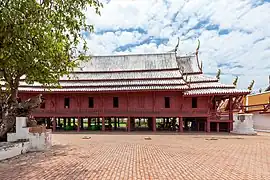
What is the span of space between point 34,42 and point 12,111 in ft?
13.0

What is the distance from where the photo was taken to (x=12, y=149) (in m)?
9.55

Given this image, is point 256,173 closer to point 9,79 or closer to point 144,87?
point 9,79

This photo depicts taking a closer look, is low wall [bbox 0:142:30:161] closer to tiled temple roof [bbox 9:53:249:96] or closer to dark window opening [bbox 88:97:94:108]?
tiled temple roof [bbox 9:53:249:96]

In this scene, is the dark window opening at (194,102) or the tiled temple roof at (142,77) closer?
the tiled temple roof at (142,77)

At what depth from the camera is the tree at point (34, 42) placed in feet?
26.4

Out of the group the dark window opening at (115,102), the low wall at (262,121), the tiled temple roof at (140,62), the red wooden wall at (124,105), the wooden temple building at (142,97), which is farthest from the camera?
the tiled temple roof at (140,62)

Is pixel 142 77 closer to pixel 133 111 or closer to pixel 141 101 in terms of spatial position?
pixel 141 101

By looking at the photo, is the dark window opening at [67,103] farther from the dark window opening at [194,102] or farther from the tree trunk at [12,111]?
the tree trunk at [12,111]

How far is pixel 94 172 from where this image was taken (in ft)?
23.2

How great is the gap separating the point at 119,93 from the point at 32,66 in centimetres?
1416

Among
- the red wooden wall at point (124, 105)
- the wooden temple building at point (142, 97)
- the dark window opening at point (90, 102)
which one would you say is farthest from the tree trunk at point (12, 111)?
the dark window opening at point (90, 102)

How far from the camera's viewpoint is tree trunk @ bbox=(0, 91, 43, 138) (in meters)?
11.0

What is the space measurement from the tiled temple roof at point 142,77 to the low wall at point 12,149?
13.0 meters

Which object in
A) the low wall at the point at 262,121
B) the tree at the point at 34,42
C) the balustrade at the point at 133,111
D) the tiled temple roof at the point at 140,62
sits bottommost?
the low wall at the point at 262,121
